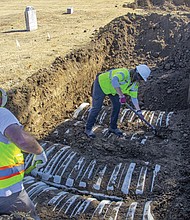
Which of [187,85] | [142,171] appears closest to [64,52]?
[187,85]

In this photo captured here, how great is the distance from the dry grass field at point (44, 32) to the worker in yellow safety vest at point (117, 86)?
2174 millimetres

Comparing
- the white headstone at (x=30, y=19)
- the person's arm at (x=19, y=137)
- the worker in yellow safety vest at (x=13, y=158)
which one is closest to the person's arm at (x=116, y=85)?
the worker in yellow safety vest at (x=13, y=158)

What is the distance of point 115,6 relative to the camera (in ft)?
56.2

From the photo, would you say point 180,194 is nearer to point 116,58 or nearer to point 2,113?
point 2,113

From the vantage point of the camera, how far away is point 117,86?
6.82 m

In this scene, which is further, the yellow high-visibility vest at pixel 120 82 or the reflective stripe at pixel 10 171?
the yellow high-visibility vest at pixel 120 82

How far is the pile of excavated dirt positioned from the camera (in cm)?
610

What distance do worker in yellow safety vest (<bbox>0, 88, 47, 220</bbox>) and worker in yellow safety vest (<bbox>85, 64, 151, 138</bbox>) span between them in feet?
10.2

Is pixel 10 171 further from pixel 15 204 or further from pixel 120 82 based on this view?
pixel 120 82

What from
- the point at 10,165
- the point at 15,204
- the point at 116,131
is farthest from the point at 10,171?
the point at 116,131

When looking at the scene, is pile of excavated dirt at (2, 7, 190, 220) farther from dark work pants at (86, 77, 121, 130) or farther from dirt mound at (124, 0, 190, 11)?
dirt mound at (124, 0, 190, 11)

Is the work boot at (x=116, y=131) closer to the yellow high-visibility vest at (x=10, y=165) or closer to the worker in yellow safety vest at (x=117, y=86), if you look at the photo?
the worker in yellow safety vest at (x=117, y=86)

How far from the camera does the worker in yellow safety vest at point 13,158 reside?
3.50 metres

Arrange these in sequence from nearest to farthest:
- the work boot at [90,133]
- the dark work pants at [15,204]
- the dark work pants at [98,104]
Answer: the dark work pants at [15,204] → the dark work pants at [98,104] → the work boot at [90,133]
